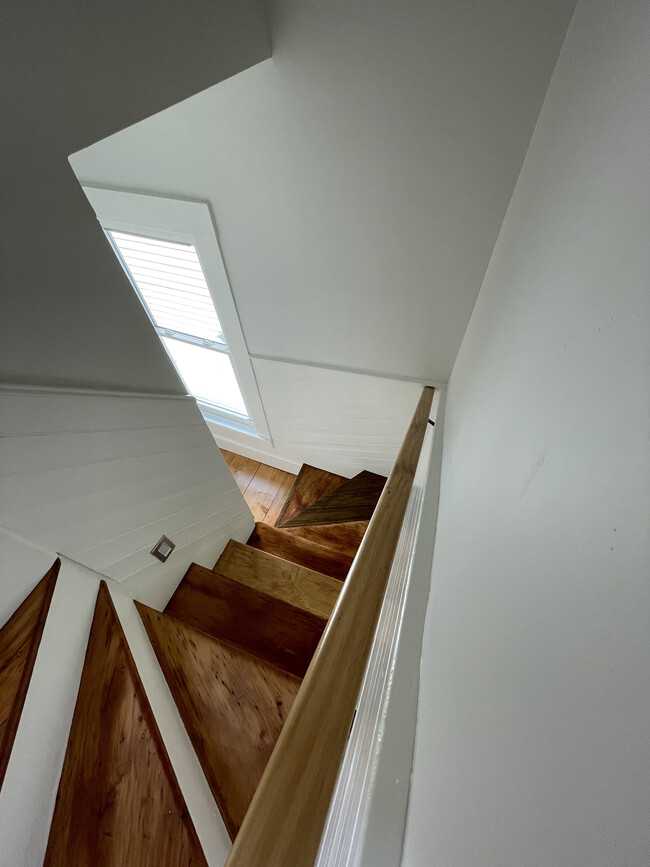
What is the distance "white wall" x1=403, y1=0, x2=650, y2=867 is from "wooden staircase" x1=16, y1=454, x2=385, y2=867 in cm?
48

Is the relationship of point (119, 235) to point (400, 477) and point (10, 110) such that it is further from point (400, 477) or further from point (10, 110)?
point (400, 477)

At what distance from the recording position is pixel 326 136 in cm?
130

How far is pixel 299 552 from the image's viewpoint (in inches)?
85.9

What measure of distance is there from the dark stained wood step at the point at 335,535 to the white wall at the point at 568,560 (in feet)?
6.20

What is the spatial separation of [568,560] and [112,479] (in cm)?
108

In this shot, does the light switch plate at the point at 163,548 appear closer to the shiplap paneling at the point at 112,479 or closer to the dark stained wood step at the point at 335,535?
the shiplap paneling at the point at 112,479

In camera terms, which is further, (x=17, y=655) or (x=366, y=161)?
(x=366, y=161)

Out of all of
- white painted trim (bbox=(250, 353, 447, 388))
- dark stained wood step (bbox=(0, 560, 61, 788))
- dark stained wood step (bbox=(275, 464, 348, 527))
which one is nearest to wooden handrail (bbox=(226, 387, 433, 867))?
dark stained wood step (bbox=(0, 560, 61, 788))

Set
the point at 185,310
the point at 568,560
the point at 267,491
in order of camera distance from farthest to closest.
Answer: the point at 267,491
the point at 185,310
the point at 568,560

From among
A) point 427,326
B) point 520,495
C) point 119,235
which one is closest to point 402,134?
point 427,326

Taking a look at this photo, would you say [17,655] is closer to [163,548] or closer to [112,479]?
[112,479]

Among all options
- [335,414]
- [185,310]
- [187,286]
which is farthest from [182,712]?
[185,310]

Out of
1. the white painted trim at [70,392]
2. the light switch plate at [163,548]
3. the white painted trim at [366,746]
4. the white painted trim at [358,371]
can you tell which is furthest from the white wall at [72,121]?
the white painted trim at [358,371]

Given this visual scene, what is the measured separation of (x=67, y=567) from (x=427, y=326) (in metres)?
1.68
